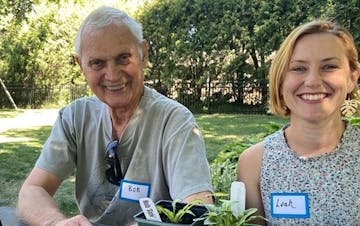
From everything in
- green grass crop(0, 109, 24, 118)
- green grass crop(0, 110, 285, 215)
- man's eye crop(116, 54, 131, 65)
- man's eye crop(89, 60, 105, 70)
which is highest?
man's eye crop(116, 54, 131, 65)

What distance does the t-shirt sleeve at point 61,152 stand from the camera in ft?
6.68

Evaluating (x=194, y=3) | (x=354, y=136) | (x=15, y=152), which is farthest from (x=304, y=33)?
(x=194, y=3)

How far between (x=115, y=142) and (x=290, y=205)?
707mm

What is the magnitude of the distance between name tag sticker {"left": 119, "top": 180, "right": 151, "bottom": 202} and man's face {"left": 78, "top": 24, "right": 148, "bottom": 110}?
1.00ft

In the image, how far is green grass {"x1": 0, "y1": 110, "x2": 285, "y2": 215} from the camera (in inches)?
224

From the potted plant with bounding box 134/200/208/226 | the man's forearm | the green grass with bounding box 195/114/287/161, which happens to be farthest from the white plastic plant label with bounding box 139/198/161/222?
the green grass with bounding box 195/114/287/161

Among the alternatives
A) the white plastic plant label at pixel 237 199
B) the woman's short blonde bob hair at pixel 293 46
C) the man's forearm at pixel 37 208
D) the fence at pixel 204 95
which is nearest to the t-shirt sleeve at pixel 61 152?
the man's forearm at pixel 37 208

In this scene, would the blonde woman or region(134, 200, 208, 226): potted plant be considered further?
the blonde woman

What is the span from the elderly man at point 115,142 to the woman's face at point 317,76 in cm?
39

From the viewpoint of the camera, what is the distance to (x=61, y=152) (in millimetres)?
2039

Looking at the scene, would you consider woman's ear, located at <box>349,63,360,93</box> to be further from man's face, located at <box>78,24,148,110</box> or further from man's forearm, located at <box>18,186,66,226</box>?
man's forearm, located at <box>18,186,66,226</box>

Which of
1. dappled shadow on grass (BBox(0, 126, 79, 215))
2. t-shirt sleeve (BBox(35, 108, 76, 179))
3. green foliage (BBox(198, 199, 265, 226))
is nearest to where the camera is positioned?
green foliage (BBox(198, 199, 265, 226))

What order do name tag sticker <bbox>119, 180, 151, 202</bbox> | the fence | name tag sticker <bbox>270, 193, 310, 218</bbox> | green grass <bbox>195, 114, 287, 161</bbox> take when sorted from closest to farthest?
name tag sticker <bbox>270, 193, 310, 218</bbox>, name tag sticker <bbox>119, 180, 151, 202</bbox>, green grass <bbox>195, 114, 287, 161</bbox>, the fence

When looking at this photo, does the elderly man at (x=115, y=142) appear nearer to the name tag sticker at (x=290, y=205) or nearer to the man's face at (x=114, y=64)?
the man's face at (x=114, y=64)
